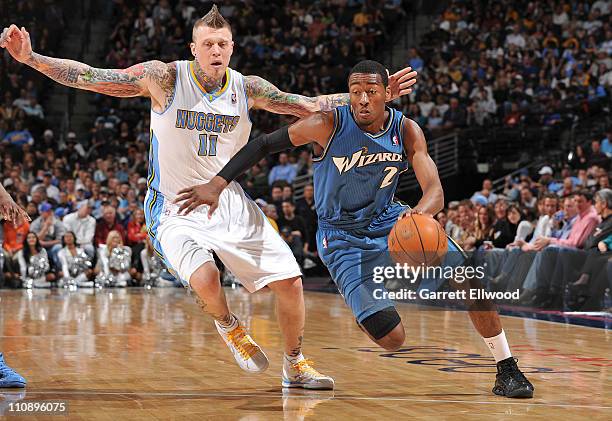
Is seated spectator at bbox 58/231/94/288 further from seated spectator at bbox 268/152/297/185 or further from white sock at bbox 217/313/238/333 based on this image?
white sock at bbox 217/313/238/333

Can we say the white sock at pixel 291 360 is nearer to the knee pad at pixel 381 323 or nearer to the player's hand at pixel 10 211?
the knee pad at pixel 381 323

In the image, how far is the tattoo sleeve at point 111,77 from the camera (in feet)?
17.8

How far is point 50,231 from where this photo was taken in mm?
15000

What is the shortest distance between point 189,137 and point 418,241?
1555mm

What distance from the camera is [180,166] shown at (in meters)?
5.41

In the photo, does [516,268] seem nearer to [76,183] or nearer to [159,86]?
[159,86]

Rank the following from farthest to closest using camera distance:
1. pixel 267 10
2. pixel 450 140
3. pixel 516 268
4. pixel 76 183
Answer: pixel 267 10 → pixel 450 140 → pixel 76 183 → pixel 516 268

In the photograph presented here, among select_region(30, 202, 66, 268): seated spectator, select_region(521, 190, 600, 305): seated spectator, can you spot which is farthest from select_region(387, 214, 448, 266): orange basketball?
select_region(30, 202, 66, 268): seated spectator

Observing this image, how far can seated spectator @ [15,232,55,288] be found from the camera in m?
14.6

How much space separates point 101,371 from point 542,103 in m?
13.3

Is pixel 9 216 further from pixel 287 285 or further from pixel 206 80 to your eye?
pixel 287 285

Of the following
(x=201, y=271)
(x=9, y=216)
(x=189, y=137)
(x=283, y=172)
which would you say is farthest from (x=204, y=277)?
(x=283, y=172)

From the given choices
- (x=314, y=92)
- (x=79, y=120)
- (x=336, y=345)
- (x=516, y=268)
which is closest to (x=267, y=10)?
(x=314, y=92)

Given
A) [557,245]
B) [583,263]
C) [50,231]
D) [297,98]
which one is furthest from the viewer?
[50,231]
